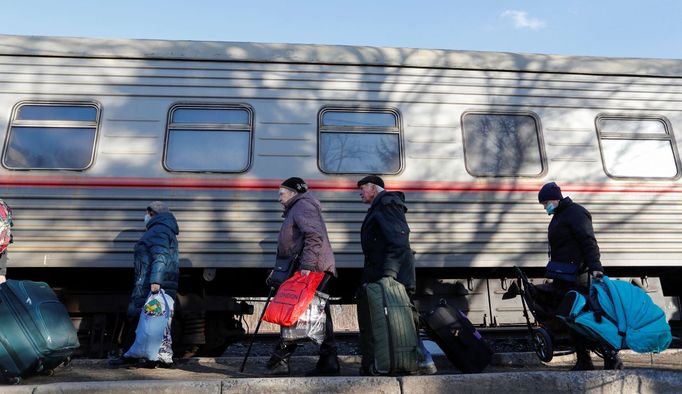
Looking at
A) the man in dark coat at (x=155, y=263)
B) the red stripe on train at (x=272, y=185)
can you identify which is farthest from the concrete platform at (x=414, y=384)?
the red stripe on train at (x=272, y=185)

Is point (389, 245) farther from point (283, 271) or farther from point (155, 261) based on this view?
point (155, 261)

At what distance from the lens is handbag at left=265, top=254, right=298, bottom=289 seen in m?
3.90

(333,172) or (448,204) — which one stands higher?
(333,172)

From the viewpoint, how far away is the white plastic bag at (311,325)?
3.68 m

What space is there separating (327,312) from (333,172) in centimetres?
185

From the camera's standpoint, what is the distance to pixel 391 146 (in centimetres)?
555

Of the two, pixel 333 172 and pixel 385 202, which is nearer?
pixel 385 202

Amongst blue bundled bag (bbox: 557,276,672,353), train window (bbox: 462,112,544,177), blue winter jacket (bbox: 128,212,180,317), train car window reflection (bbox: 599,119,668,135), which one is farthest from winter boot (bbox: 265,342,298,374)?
train car window reflection (bbox: 599,119,668,135)

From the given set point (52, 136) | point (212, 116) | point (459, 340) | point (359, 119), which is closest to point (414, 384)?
point (459, 340)

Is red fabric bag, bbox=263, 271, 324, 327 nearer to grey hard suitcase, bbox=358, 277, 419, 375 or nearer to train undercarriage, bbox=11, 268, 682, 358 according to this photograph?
grey hard suitcase, bbox=358, 277, 419, 375

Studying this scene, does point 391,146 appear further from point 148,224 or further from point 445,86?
point 148,224

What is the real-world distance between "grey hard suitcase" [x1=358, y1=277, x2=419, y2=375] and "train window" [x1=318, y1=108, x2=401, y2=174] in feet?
6.38

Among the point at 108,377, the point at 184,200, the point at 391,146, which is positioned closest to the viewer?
the point at 108,377

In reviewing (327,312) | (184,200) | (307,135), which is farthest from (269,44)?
(327,312)
